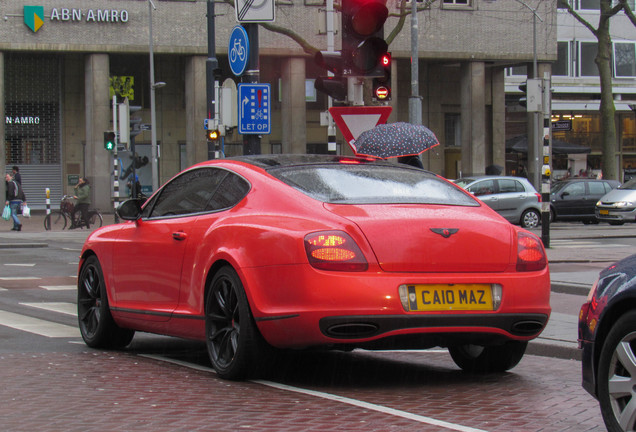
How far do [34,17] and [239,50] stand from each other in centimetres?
3350

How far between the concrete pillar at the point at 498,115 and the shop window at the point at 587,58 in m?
7.57

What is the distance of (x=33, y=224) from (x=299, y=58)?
1477cm

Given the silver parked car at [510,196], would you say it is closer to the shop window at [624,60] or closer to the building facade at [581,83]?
the building facade at [581,83]

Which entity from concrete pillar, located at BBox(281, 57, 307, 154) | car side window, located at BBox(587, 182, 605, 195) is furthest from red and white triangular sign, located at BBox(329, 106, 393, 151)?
concrete pillar, located at BBox(281, 57, 307, 154)

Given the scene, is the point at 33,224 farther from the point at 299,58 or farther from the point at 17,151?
the point at 299,58

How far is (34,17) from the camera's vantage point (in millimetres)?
43219

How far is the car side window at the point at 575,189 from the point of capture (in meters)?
34.2

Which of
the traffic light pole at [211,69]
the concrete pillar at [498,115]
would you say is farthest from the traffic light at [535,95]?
the concrete pillar at [498,115]

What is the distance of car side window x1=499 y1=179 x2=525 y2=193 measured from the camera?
31.0 meters

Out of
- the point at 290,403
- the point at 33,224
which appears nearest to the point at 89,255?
the point at 290,403

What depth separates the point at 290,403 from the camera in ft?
18.7

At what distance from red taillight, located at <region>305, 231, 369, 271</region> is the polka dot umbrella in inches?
193

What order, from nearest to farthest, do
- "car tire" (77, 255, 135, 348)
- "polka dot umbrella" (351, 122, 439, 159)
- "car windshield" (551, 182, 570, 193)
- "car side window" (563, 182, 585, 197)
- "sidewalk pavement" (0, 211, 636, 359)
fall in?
"car tire" (77, 255, 135, 348), "sidewalk pavement" (0, 211, 636, 359), "polka dot umbrella" (351, 122, 439, 159), "car side window" (563, 182, 585, 197), "car windshield" (551, 182, 570, 193)

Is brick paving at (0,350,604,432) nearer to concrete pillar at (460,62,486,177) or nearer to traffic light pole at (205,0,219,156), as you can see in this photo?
traffic light pole at (205,0,219,156)
